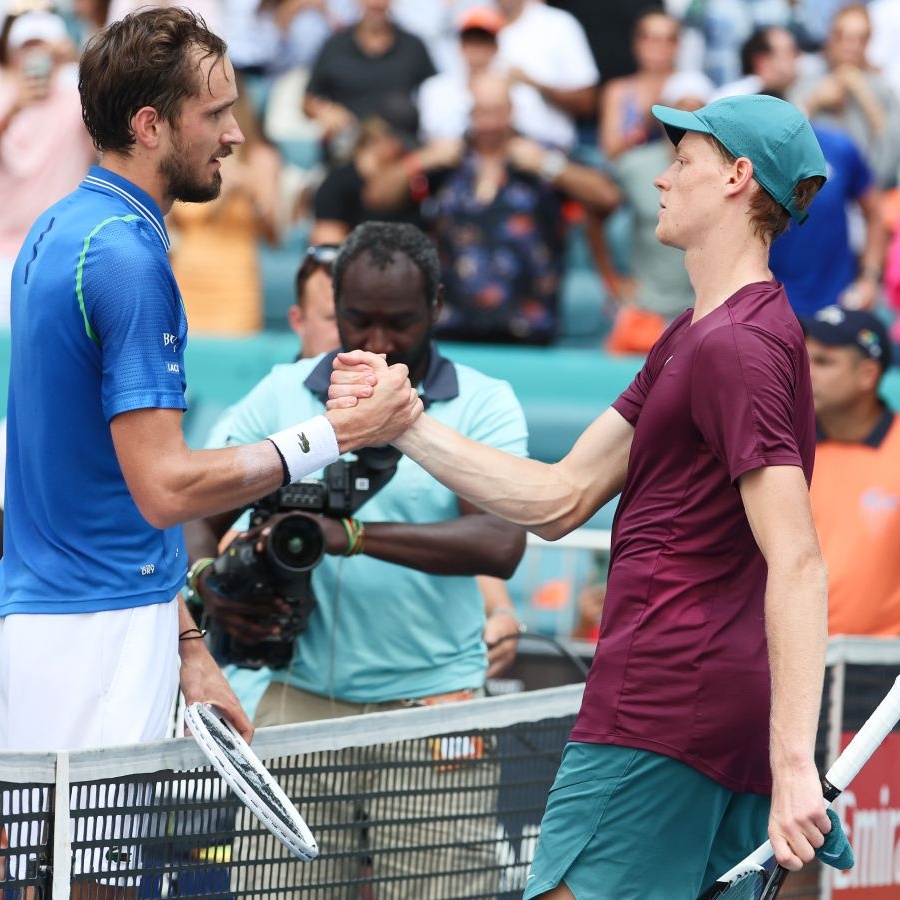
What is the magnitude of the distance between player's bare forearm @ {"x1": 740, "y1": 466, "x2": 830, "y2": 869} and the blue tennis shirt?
1.06 m

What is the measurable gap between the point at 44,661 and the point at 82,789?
27cm

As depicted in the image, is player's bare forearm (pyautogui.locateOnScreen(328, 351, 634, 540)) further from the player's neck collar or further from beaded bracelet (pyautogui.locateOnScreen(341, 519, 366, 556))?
the player's neck collar

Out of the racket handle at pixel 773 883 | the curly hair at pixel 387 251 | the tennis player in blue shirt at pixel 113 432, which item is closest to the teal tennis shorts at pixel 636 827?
the racket handle at pixel 773 883

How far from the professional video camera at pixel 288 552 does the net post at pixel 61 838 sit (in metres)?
0.89

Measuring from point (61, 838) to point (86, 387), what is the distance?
783 millimetres

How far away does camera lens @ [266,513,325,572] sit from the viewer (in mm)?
3539

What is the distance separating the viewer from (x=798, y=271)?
6957 millimetres

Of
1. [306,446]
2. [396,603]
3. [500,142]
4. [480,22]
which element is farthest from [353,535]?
[480,22]

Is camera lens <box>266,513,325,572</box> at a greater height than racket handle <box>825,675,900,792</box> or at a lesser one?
greater

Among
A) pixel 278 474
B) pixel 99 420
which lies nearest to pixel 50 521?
pixel 99 420

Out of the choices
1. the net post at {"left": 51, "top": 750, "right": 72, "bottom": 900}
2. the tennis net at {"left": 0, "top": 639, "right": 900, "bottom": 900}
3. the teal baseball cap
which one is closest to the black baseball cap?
the tennis net at {"left": 0, "top": 639, "right": 900, "bottom": 900}

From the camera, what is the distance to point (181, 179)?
3064 millimetres

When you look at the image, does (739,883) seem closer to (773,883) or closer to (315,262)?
(773,883)

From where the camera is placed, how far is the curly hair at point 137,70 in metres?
2.96
